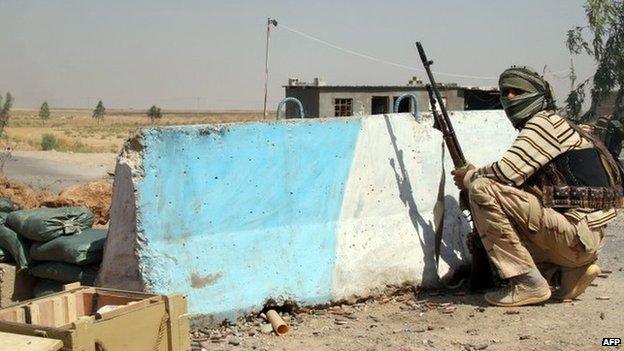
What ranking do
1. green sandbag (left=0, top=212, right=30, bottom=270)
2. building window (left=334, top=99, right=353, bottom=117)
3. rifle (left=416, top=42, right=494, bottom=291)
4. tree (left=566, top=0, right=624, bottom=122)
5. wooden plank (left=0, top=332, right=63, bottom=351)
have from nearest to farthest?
wooden plank (left=0, top=332, right=63, bottom=351), green sandbag (left=0, top=212, right=30, bottom=270), rifle (left=416, top=42, right=494, bottom=291), tree (left=566, top=0, right=624, bottom=122), building window (left=334, top=99, right=353, bottom=117)

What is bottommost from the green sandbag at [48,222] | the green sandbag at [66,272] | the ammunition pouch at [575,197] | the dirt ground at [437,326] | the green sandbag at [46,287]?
the dirt ground at [437,326]

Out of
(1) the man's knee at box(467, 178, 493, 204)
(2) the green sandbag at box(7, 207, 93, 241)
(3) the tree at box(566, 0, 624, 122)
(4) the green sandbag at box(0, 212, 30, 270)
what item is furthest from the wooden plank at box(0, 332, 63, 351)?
(3) the tree at box(566, 0, 624, 122)

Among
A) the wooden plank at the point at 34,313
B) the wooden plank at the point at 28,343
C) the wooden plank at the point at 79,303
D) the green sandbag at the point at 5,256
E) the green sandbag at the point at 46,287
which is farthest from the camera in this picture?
the green sandbag at the point at 5,256

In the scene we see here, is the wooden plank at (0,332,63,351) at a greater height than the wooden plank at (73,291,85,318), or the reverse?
the wooden plank at (0,332,63,351)

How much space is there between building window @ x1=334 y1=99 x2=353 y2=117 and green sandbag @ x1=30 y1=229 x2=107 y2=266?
898 inches

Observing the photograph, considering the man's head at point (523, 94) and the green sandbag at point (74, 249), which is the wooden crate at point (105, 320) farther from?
the man's head at point (523, 94)

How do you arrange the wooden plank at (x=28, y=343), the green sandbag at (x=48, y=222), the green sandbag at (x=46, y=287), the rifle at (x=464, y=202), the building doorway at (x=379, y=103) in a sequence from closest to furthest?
the wooden plank at (x=28, y=343), the green sandbag at (x=46, y=287), the green sandbag at (x=48, y=222), the rifle at (x=464, y=202), the building doorway at (x=379, y=103)

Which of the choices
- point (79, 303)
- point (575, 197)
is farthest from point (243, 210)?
point (575, 197)

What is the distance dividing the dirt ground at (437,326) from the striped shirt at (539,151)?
2.45 feet

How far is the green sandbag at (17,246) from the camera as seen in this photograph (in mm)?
6148

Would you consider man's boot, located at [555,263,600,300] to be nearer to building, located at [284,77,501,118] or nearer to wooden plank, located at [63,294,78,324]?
wooden plank, located at [63,294,78,324]

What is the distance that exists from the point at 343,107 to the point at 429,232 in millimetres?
22186

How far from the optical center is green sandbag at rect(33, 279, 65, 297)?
19.4 ft

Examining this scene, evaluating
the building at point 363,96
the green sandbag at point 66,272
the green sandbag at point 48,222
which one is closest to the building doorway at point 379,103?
the building at point 363,96
